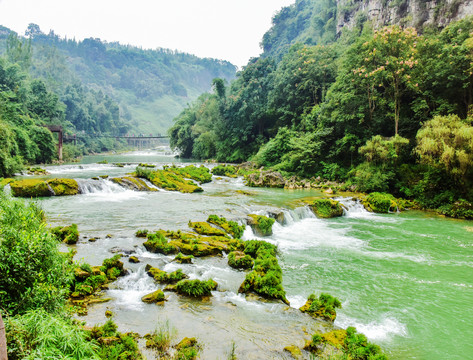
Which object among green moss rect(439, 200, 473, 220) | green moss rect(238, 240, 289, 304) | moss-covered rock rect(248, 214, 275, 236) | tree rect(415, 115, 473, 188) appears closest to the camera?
green moss rect(238, 240, 289, 304)

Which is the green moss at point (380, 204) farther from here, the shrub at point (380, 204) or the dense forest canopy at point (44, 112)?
the dense forest canopy at point (44, 112)

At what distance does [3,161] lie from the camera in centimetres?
2452

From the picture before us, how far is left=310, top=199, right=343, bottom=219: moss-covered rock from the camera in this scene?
17.8 meters

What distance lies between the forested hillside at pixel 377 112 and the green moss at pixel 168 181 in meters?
10.8

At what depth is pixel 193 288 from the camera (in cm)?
764

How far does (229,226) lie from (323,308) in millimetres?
6879

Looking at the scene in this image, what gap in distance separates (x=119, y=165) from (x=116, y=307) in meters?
35.2

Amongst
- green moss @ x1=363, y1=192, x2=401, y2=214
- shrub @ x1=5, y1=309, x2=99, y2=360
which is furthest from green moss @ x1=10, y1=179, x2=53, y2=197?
green moss @ x1=363, y1=192, x2=401, y2=214

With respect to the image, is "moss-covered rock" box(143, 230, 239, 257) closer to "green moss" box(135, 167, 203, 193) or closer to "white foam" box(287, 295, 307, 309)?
"white foam" box(287, 295, 307, 309)

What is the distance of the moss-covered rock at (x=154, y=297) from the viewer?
7.19 m

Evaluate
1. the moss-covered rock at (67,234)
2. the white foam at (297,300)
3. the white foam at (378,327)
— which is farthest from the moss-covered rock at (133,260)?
the white foam at (378,327)

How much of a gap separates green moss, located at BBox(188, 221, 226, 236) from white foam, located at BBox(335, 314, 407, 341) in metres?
6.26

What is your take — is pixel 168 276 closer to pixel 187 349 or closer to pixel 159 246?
pixel 159 246

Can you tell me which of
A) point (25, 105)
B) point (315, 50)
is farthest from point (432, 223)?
point (25, 105)
